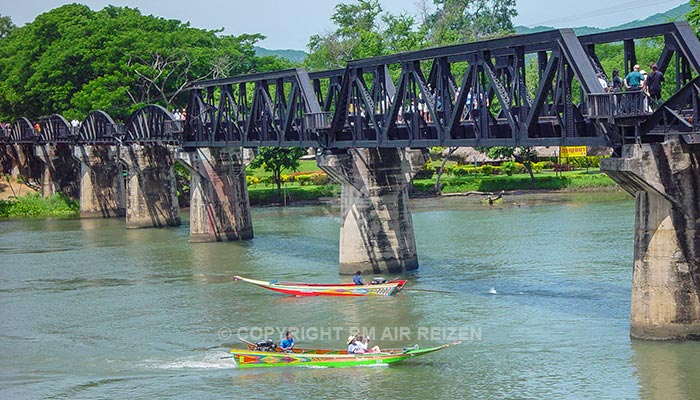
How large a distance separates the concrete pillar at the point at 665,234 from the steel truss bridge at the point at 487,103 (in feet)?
2.97

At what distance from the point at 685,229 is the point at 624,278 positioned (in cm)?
1521

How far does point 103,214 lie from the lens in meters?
101

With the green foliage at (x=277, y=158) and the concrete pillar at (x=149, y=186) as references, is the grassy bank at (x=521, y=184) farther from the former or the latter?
the concrete pillar at (x=149, y=186)

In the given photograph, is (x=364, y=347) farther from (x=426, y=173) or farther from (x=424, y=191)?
(x=426, y=173)

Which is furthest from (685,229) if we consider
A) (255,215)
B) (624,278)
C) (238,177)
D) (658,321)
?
(255,215)

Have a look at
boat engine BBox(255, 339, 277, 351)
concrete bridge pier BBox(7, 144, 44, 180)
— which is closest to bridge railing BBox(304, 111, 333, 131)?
boat engine BBox(255, 339, 277, 351)

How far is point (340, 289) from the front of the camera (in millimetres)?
50531

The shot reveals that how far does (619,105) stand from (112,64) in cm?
7756

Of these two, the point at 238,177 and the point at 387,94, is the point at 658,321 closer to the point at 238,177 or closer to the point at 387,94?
the point at 387,94

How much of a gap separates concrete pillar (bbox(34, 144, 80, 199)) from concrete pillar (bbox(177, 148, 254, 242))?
124 ft

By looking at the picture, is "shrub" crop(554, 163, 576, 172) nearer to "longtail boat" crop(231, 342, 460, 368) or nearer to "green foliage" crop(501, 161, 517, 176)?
"green foliage" crop(501, 161, 517, 176)

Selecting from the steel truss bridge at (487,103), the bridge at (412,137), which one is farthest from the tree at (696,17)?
the steel truss bridge at (487,103)

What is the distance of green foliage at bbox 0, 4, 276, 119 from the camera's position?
106625mm

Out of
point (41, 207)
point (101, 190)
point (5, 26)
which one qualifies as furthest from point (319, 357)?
point (5, 26)
